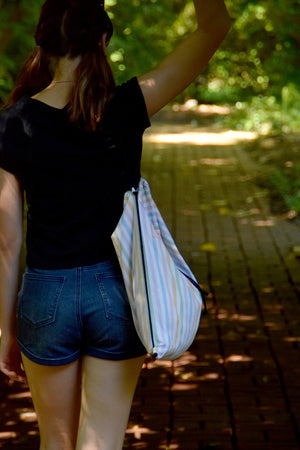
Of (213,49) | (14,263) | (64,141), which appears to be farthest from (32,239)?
(213,49)

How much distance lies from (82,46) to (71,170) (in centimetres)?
36

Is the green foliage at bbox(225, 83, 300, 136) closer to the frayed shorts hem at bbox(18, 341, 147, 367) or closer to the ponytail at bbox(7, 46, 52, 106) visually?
the ponytail at bbox(7, 46, 52, 106)

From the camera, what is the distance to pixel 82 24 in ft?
7.30

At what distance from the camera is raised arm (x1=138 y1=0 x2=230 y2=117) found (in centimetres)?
228

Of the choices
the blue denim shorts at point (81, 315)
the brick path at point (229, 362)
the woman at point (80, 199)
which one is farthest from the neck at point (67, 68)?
the brick path at point (229, 362)

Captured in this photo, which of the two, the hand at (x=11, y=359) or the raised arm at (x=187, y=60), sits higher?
the raised arm at (x=187, y=60)

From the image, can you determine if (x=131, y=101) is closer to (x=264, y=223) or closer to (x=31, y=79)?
(x=31, y=79)

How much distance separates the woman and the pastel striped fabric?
0.06 m

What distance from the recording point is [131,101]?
2262 mm

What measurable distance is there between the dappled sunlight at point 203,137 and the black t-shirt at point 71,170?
16.2 metres

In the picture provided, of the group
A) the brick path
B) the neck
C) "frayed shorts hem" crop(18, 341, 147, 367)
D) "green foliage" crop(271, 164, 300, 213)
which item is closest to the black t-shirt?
the neck

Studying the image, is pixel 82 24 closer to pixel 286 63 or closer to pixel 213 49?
pixel 213 49

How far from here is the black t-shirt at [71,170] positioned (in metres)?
2.21

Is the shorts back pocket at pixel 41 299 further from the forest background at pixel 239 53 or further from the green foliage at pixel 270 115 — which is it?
the green foliage at pixel 270 115
